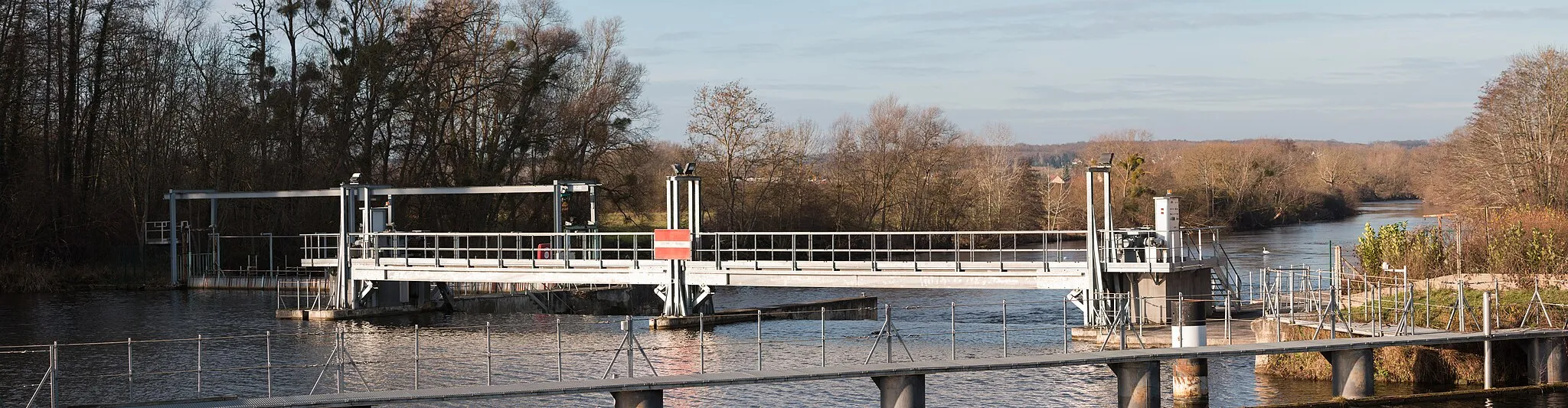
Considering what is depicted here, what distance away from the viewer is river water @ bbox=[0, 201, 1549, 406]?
22.5 m

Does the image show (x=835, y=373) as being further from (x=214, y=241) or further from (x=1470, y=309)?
(x=214, y=241)

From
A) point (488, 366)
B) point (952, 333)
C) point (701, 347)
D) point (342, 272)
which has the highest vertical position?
point (342, 272)

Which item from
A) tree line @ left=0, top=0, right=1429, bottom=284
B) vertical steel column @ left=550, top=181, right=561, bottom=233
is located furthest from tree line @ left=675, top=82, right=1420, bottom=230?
vertical steel column @ left=550, top=181, right=561, bottom=233

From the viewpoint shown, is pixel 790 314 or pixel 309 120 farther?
pixel 309 120

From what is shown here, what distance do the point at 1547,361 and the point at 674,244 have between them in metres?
17.7

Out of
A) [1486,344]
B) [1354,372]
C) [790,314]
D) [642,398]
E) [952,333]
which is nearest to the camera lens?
[642,398]

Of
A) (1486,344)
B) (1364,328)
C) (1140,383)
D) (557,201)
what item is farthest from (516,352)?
(557,201)

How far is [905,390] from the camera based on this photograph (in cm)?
1859

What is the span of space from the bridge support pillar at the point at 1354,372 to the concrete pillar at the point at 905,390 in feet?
21.4

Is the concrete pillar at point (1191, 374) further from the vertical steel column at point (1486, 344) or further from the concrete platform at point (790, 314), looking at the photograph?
the concrete platform at point (790, 314)

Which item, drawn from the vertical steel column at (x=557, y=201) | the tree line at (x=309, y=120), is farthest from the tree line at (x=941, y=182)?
the vertical steel column at (x=557, y=201)

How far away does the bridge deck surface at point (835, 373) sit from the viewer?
17375mm

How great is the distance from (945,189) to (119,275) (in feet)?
137

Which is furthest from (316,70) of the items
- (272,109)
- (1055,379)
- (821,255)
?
(1055,379)
